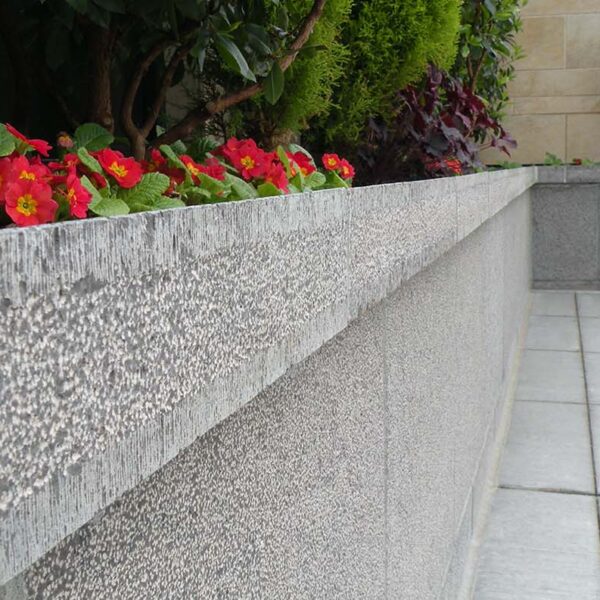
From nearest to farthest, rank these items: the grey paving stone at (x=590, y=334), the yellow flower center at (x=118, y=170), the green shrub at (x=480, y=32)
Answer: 1. the yellow flower center at (x=118, y=170)
2. the green shrub at (x=480, y=32)
3. the grey paving stone at (x=590, y=334)

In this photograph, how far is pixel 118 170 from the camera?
128 cm

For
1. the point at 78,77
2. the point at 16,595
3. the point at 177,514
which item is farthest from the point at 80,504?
the point at 78,77

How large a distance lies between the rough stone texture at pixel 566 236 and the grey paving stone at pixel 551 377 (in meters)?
3.34

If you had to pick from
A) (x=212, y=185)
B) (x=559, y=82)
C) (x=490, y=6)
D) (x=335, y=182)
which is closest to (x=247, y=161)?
(x=212, y=185)

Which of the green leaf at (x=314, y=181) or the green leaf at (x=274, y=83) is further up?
the green leaf at (x=274, y=83)

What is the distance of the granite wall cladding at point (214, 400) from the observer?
54 centimetres

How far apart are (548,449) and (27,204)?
12.5 ft

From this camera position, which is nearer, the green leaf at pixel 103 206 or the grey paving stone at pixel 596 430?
the green leaf at pixel 103 206

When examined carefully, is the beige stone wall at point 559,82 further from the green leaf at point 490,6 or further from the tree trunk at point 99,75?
the tree trunk at point 99,75

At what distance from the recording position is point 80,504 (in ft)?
1.93

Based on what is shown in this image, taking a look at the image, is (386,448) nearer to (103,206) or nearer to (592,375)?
(103,206)

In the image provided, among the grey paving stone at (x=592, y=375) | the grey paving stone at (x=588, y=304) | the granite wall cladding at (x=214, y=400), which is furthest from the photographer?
the grey paving stone at (x=588, y=304)

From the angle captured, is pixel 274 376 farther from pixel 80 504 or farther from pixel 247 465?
pixel 80 504

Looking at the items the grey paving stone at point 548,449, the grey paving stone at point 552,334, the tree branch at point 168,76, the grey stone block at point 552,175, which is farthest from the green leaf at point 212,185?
the grey stone block at point 552,175
